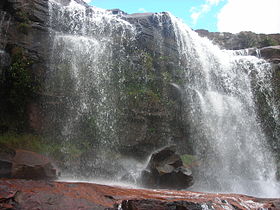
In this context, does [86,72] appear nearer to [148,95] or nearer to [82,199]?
[148,95]

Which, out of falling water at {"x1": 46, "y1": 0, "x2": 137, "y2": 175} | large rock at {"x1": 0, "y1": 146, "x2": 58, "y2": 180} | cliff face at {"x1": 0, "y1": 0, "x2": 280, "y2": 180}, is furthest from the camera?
falling water at {"x1": 46, "y1": 0, "x2": 137, "y2": 175}

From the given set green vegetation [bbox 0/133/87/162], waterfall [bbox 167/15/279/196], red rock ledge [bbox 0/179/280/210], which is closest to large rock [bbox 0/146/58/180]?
red rock ledge [bbox 0/179/280/210]

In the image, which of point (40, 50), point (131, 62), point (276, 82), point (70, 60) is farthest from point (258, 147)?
point (40, 50)

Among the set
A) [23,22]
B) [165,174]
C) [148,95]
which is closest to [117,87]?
[148,95]

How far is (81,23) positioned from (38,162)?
8659 mm

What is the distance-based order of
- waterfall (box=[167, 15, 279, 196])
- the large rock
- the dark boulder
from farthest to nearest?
1. waterfall (box=[167, 15, 279, 196])
2. the dark boulder
3. the large rock

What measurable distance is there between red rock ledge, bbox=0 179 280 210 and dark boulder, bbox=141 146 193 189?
2.85 m

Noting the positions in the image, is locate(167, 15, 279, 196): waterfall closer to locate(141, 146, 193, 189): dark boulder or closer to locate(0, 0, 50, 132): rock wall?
locate(141, 146, 193, 189): dark boulder

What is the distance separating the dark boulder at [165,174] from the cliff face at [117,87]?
221 cm

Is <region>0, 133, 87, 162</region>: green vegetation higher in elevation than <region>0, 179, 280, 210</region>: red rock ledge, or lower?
higher

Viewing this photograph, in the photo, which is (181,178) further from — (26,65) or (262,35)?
(262,35)

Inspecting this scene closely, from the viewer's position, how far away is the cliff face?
1156 cm

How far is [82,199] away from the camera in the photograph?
20.0 feet

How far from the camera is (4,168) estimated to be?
799 centimetres
